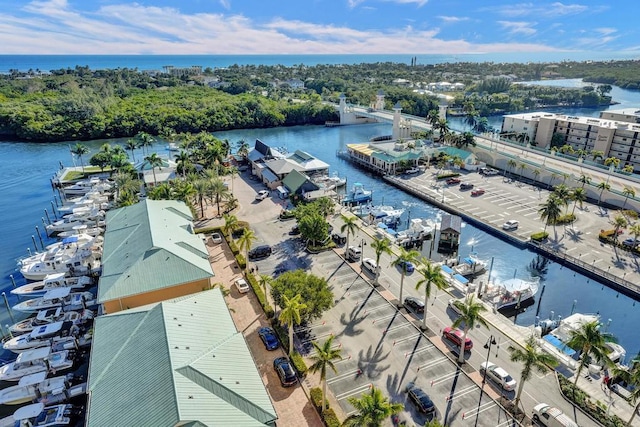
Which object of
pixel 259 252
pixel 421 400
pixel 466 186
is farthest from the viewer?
pixel 466 186

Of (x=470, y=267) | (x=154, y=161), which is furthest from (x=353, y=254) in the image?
(x=154, y=161)

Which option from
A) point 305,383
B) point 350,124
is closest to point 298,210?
point 305,383

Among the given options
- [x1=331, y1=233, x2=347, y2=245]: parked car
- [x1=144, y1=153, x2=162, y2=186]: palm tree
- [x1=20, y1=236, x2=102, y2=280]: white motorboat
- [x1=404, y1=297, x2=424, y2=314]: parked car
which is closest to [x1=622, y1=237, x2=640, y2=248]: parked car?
[x1=404, y1=297, x2=424, y2=314]: parked car

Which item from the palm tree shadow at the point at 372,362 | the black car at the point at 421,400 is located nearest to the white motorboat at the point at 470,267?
the palm tree shadow at the point at 372,362

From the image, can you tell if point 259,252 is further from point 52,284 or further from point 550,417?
point 550,417

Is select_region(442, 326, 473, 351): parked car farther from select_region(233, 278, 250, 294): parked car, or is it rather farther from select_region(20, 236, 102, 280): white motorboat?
select_region(20, 236, 102, 280): white motorboat

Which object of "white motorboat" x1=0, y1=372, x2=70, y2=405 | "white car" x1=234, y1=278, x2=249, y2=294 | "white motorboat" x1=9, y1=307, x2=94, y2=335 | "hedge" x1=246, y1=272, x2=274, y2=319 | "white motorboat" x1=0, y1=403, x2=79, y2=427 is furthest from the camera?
"white car" x1=234, y1=278, x2=249, y2=294

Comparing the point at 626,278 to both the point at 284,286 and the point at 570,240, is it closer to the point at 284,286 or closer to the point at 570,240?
the point at 570,240
